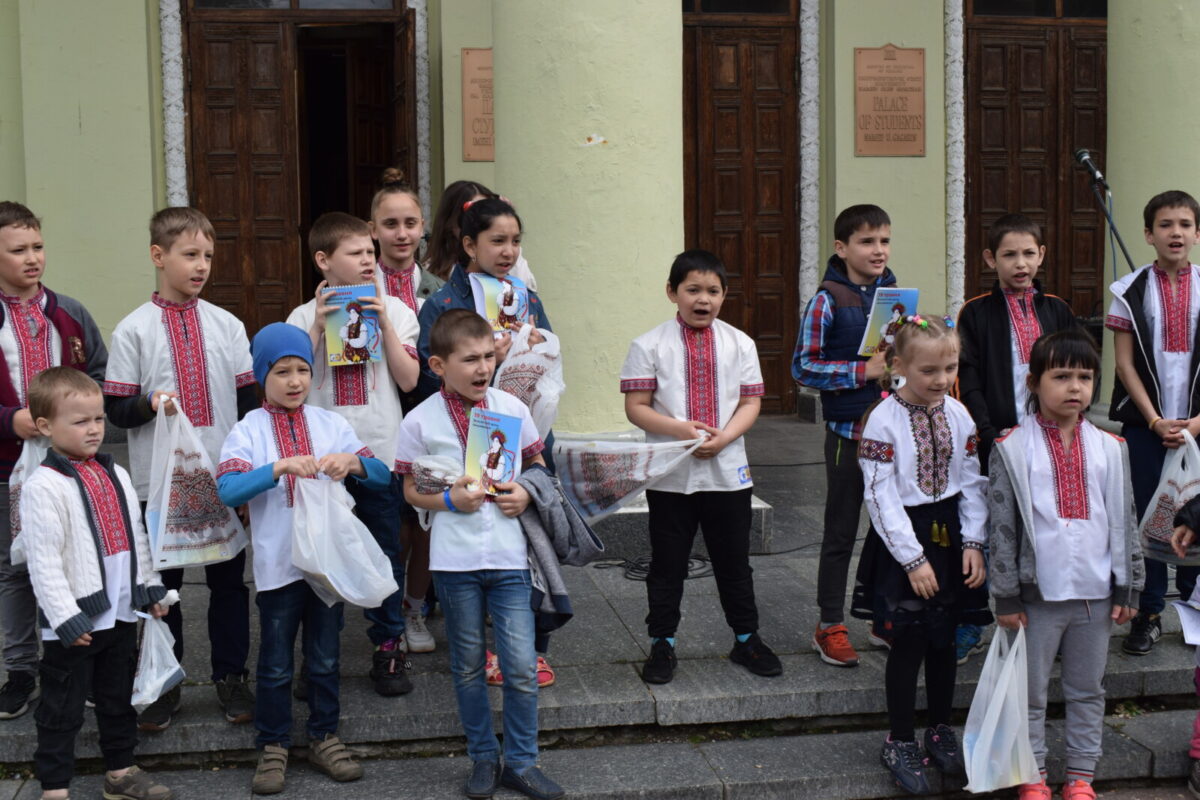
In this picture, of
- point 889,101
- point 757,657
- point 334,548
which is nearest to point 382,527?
point 334,548

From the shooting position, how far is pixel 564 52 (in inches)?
247

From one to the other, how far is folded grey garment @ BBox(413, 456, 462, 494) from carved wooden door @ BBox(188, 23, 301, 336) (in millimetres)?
6001

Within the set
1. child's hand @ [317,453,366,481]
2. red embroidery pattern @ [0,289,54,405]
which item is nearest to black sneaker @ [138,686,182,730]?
child's hand @ [317,453,366,481]

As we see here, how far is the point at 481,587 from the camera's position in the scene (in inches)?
165

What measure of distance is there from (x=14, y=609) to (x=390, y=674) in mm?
1298

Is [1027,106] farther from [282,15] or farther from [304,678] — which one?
[304,678]

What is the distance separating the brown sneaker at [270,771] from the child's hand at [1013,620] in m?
2.32

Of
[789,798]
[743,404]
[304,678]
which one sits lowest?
[789,798]

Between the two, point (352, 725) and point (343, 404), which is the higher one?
point (343, 404)

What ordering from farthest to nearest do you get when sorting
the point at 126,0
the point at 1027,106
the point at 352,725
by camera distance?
the point at 1027,106 < the point at 126,0 < the point at 352,725

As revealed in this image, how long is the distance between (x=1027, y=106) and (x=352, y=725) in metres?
8.44

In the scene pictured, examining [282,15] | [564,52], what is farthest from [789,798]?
[282,15]

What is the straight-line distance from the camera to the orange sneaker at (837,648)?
16.2ft

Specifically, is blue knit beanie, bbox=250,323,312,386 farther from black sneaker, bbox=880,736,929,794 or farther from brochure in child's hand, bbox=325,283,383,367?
black sneaker, bbox=880,736,929,794
